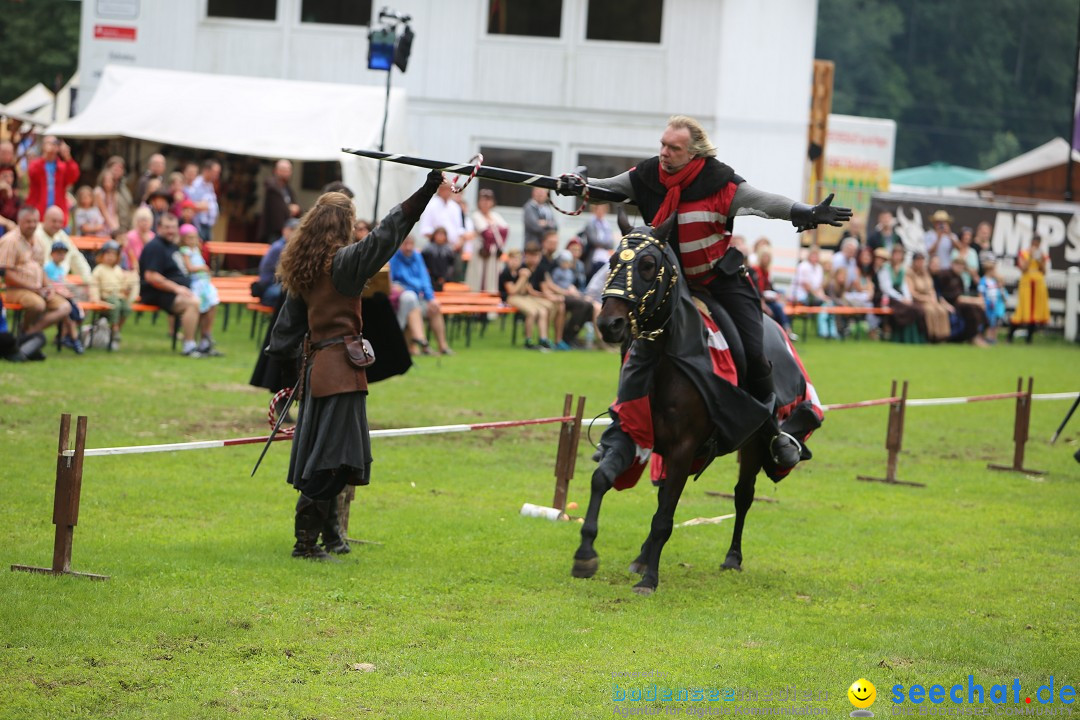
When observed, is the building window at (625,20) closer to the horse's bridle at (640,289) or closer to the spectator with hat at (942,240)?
the spectator with hat at (942,240)

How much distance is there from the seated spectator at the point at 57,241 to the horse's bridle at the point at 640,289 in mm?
10998

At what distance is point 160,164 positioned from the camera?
22094 millimetres

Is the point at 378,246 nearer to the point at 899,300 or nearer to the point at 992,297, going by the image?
the point at 899,300

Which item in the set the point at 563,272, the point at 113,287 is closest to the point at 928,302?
the point at 563,272

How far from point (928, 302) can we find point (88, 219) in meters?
16.1

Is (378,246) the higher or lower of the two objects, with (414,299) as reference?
higher

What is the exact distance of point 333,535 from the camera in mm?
8664

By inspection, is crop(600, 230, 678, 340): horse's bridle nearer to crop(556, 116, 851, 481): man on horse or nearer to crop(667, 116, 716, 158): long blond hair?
crop(556, 116, 851, 481): man on horse

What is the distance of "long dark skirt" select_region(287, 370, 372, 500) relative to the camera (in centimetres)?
795

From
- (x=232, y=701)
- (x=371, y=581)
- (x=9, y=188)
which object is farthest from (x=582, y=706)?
(x=9, y=188)

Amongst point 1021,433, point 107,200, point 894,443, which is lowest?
point 894,443

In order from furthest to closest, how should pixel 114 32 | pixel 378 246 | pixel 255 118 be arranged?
1. pixel 114 32
2. pixel 255 118
3. pixel 378 246

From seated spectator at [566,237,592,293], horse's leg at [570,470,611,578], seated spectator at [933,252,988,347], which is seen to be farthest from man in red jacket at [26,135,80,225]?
seated spectator at [933,252,988,347]

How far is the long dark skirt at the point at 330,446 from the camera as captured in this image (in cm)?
795
